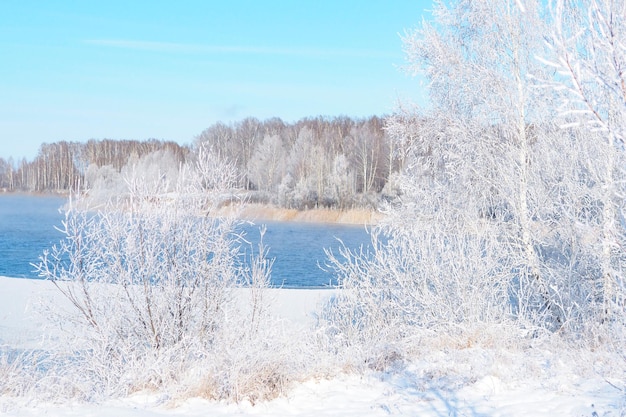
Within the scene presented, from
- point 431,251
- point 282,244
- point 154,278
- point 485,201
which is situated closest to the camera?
point 154,278

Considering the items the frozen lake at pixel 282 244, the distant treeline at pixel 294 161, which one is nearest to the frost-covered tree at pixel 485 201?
the frozen lake at pixel 282 244

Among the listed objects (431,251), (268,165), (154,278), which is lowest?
(154,278)

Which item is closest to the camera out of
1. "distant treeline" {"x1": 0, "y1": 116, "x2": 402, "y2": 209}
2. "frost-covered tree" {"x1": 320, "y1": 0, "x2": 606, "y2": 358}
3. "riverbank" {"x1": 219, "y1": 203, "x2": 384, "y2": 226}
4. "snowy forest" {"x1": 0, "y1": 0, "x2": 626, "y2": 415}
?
"snowy forest" {"x1": 0, "y1": 0, "x2": 626, "y2": 415}

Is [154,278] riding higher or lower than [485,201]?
lower

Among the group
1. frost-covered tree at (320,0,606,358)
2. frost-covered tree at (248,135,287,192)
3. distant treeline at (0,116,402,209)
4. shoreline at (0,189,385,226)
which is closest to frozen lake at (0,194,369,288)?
shoreline at (0,189,385,226)

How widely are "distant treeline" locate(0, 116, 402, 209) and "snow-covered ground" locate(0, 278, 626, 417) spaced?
18174 millimetres

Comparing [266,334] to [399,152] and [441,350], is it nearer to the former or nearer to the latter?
[441,350]

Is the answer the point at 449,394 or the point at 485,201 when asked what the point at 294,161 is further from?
the point at 449,394

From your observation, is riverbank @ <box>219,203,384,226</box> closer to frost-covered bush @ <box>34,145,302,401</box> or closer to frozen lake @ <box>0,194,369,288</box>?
frozen lake @ <box>0,194,369,288</box>

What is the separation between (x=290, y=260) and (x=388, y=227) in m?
12.0

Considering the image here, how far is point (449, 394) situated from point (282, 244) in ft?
67.7

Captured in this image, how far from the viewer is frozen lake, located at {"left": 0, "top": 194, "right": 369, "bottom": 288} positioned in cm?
1870

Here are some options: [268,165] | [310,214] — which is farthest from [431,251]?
[268,165]

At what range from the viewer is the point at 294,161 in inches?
1939
